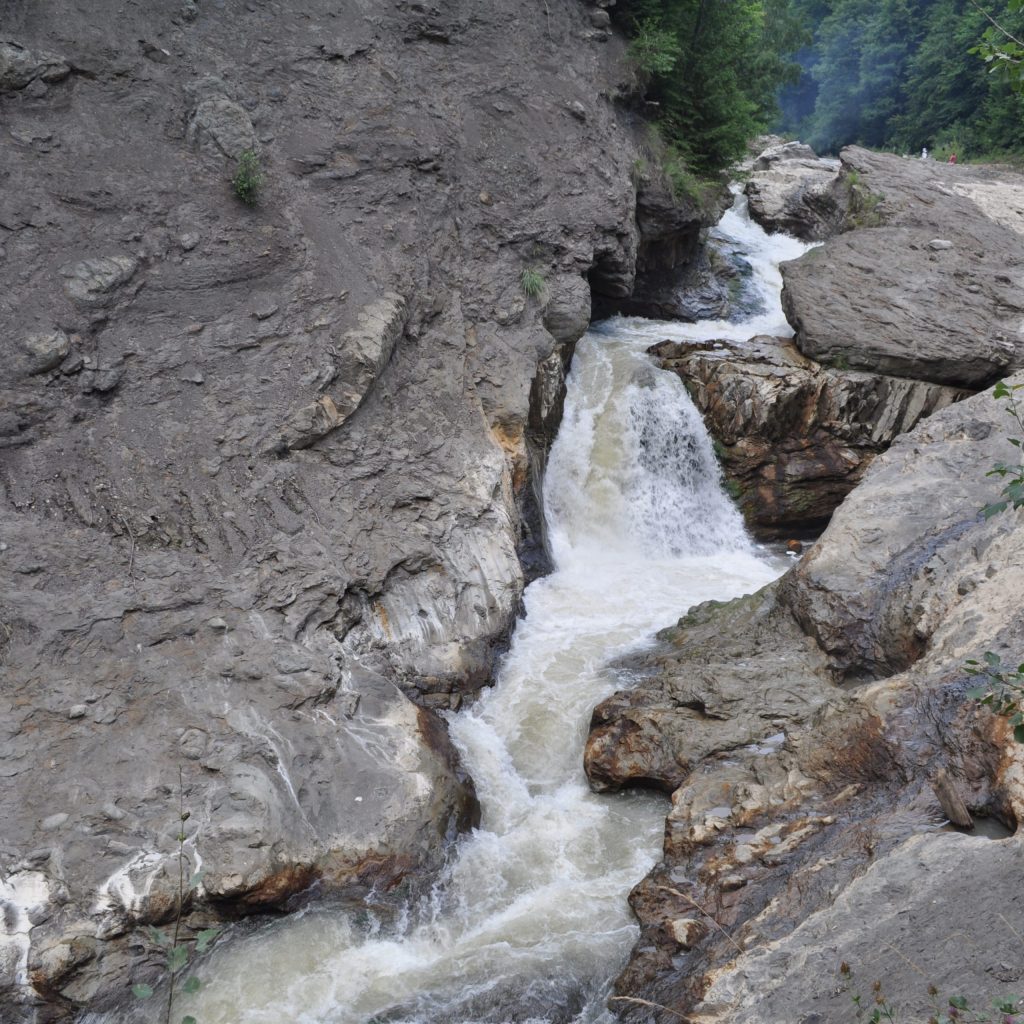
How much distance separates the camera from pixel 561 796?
23.7ft

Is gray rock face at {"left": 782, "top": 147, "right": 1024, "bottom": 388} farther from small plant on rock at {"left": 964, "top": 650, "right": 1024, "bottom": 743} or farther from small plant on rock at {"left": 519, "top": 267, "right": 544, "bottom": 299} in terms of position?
small plant on rock at {"left": 964, "top": 650, "right": 1024, "bottom": 743}

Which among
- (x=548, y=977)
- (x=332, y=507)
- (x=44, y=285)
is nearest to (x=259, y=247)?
(x=44, y=285)

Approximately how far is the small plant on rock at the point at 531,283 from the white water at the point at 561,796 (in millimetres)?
1569

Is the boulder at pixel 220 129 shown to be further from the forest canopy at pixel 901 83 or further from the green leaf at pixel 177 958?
the forest canopy at pixel 901 83

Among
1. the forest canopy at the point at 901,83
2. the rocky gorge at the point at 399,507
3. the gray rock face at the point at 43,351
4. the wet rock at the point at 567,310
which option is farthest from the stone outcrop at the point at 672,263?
the forest canopy at the point at 901,83

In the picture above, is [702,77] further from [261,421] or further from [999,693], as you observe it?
[999,693]

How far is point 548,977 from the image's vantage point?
559cm

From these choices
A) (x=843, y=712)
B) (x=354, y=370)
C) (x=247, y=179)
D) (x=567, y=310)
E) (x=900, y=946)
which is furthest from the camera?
(x=567, y=310)

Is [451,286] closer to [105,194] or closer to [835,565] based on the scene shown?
[105,194]

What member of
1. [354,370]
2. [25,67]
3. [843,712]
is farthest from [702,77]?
[843,712]

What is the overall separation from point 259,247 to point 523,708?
581cm

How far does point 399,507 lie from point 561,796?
10.7ft

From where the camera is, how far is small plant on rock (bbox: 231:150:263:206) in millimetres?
9906

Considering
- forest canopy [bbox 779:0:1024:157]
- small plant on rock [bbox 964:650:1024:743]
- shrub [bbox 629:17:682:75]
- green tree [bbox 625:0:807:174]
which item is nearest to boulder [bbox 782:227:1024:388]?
green tree [bbox 625:0:807:174]
